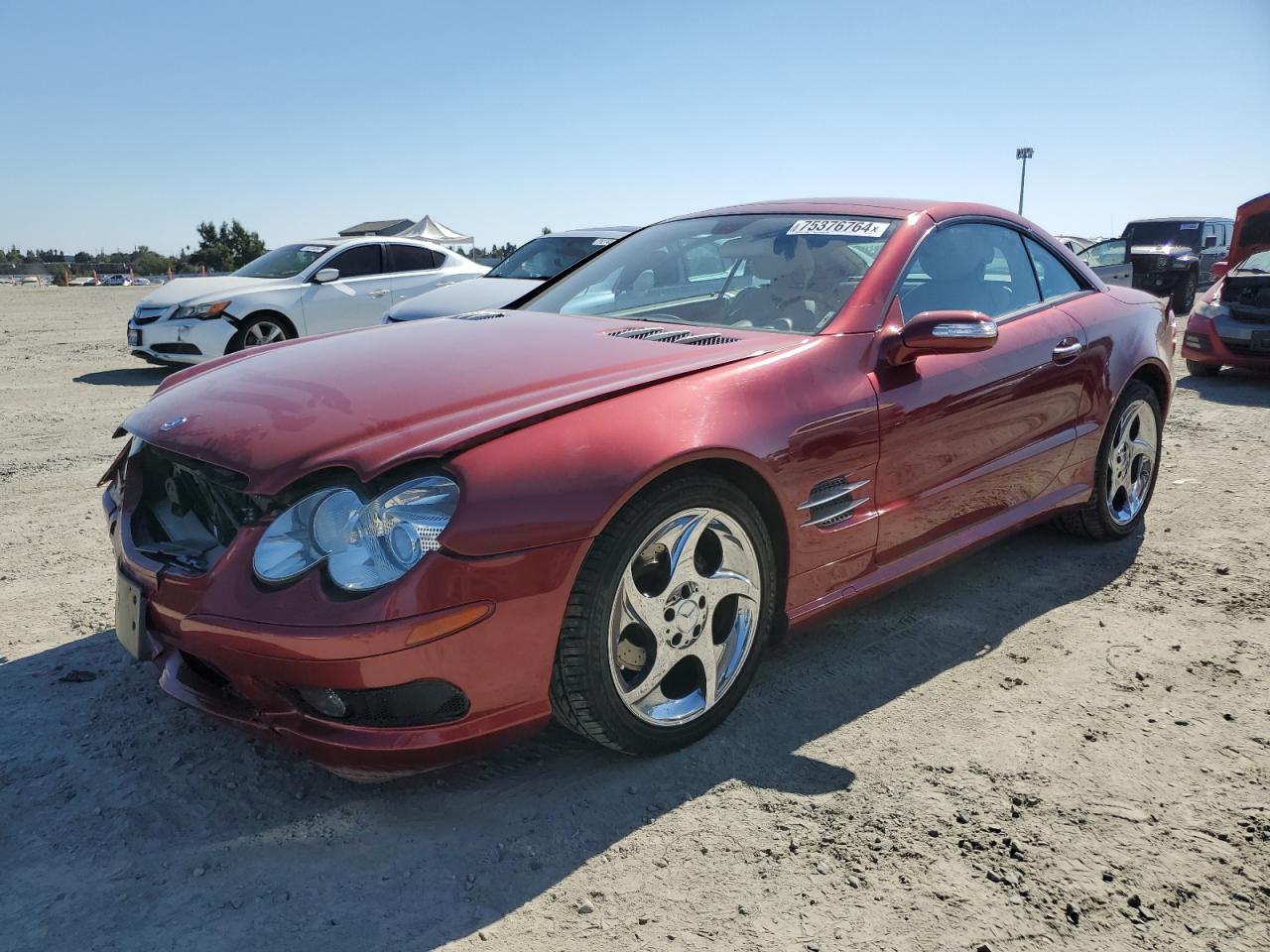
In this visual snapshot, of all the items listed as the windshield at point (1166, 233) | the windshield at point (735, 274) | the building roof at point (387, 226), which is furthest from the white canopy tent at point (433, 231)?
the windshield at point (735, 274)

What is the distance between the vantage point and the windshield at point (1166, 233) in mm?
20188

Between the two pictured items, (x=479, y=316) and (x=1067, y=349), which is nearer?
(x=479, y=316)

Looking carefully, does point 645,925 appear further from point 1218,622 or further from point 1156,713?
point 1218,622

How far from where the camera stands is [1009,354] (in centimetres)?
354

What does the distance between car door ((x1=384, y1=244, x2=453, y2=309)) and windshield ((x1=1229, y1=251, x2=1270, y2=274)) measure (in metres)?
7.99

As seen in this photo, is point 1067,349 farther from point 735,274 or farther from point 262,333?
point 262,333

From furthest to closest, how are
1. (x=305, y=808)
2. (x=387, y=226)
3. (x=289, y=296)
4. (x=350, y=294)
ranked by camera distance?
(x=387, y=226) → (x=350, y=294) → (x=289, y=296) → (x=305, y=808)

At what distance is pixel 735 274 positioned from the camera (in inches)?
140

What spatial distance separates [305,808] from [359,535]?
0.74 meters

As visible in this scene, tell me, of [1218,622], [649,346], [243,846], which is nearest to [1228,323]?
[1218,622]

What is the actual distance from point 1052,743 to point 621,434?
58.1 inches

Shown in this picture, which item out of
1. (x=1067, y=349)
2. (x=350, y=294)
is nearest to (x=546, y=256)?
(x=350, y=294)

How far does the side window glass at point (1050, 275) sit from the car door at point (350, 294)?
7586 millimetres

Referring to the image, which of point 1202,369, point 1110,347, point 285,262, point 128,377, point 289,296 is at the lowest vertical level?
point 1202,369
